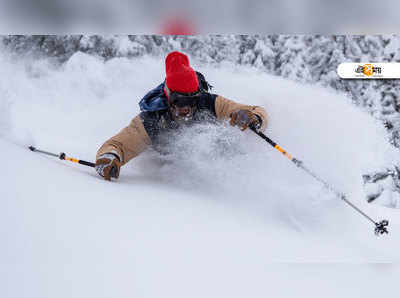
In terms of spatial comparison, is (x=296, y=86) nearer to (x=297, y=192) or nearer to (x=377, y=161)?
(x=377, y=161)

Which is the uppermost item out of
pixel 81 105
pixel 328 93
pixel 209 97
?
pixel 81 105

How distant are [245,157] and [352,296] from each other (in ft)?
4.22

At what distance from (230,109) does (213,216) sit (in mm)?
1088

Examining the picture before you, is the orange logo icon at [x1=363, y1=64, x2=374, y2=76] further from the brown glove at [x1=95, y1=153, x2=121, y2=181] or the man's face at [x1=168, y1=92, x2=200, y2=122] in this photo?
the brown glove at [x1=95, y1=153, x2=121, y2=181]

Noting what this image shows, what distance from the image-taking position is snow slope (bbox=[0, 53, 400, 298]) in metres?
0.83

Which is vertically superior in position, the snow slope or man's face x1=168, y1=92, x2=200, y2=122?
man's face x1=168, y1=92, x2=200, y2=122

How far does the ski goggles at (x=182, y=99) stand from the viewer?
7.43ft

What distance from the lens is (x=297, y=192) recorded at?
6.12 ft

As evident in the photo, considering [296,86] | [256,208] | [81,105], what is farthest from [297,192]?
[81,105]

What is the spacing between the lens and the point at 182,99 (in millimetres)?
2264
